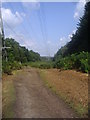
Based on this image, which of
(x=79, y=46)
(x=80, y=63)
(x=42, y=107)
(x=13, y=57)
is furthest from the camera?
(x=13, y=57)

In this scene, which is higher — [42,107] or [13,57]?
[13,57]

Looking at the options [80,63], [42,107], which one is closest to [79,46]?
[80,63]

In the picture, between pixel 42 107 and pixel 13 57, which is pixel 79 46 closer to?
pixel 13 57

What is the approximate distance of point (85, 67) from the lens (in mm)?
26375

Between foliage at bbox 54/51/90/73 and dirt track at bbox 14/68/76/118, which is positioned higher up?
foliage at bbox 54/51/90/73

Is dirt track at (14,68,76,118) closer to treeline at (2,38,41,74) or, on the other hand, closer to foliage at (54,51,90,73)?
foliage at (54,51,90,73)

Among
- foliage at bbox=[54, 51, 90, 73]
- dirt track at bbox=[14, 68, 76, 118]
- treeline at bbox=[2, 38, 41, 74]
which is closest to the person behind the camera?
dirt track at bbox=[14, 68, 76, 118]

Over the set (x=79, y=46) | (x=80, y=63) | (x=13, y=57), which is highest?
(x=79, y=46)

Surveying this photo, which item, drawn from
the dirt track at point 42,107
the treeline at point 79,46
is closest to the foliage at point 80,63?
the treeline at point 79,46

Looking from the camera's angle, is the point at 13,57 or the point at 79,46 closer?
the point at 79,46

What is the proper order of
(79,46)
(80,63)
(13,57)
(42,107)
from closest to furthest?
(42,107) → (80,63) → (79,46) → (13,57)

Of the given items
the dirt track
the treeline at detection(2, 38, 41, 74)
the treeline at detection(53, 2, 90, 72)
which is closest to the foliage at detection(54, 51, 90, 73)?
the treeline at detection(53, 2, 90, 72)

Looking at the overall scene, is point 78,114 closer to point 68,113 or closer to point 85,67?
point 68,113

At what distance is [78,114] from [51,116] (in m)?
0.97
